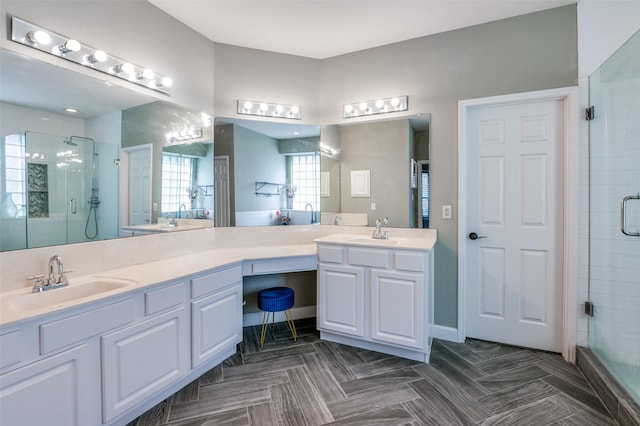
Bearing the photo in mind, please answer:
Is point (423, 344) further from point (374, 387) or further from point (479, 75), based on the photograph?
point (479, 75)

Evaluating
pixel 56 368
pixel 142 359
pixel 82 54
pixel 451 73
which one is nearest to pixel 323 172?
pixel 451 73

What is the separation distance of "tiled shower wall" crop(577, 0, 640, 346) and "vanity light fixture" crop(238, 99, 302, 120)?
237 centimetres

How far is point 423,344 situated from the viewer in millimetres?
2330

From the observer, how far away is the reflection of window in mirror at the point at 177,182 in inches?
96.7

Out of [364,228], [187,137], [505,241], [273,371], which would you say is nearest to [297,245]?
[364,228]

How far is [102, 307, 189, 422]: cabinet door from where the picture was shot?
1585 mm

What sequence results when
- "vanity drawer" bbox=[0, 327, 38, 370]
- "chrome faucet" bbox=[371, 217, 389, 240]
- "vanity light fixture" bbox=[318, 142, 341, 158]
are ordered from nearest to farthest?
"vanity drawer" bbox=[0, 327, 38, 370], "chrome faucet" bbox=[371, 217, 389, 240], "vanity light fixture" bbox=[318, 142, 341, 158]

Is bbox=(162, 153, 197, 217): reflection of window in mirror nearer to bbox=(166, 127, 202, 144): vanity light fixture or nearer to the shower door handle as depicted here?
bbox=(166, 127, 202, 144): vanity light fixture

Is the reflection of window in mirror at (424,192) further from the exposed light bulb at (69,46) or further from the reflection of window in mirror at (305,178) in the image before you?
the exposed light bulb at (69,46)

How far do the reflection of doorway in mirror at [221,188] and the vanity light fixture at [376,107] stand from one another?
1286 millimetres

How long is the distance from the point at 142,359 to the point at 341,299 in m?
1.49

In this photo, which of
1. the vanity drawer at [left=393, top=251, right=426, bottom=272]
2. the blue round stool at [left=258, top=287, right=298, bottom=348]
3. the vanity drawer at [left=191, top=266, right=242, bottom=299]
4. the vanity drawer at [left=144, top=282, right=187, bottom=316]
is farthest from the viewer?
the blue round stool at [left=258, top=287, right=298, bottom=348]

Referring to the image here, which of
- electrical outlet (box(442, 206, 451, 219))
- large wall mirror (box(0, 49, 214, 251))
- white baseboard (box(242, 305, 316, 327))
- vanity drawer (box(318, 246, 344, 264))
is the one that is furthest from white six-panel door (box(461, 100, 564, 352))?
large wall mirror (box(0, 49, 214, 251))

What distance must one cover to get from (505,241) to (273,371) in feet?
7.20
